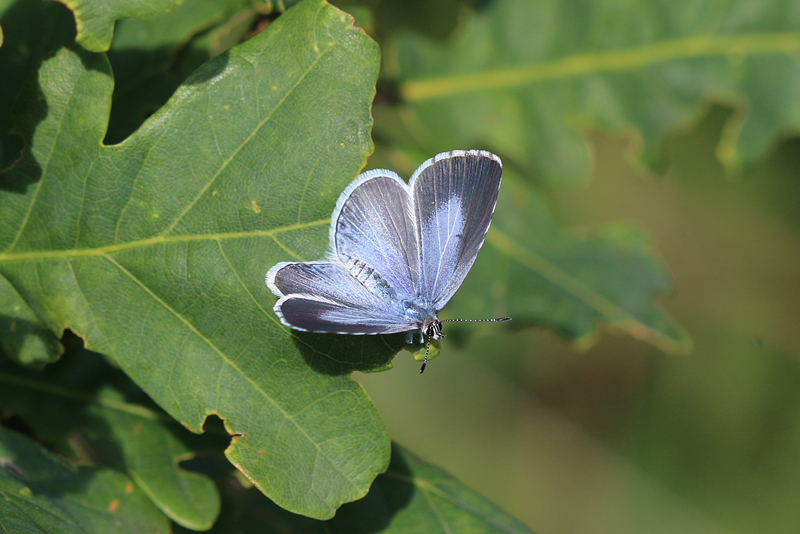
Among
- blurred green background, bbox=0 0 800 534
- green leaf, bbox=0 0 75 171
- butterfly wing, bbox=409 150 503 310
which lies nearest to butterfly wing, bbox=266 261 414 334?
butterfly wing, bbox=409 150 503 310

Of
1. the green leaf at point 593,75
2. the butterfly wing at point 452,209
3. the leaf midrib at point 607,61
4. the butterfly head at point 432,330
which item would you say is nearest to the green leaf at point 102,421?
the butterfly head at point 432,330

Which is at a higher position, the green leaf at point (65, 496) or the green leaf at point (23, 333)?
the green leaf at point (23, 333)

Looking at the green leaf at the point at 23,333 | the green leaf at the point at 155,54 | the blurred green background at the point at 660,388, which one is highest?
the green leaf at the point at 155,54

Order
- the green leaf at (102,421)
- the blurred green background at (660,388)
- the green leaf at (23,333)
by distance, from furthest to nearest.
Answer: the blurred green background at (660,388) < the green leaf at (102,421) < the green leaf at (23,333)

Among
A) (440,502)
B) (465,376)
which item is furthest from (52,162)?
(465,376)

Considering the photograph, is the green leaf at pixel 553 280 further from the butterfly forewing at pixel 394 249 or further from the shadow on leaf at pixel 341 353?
the shadow on leaf at pixel 341 353

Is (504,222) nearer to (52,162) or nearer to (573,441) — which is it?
(52,162)
